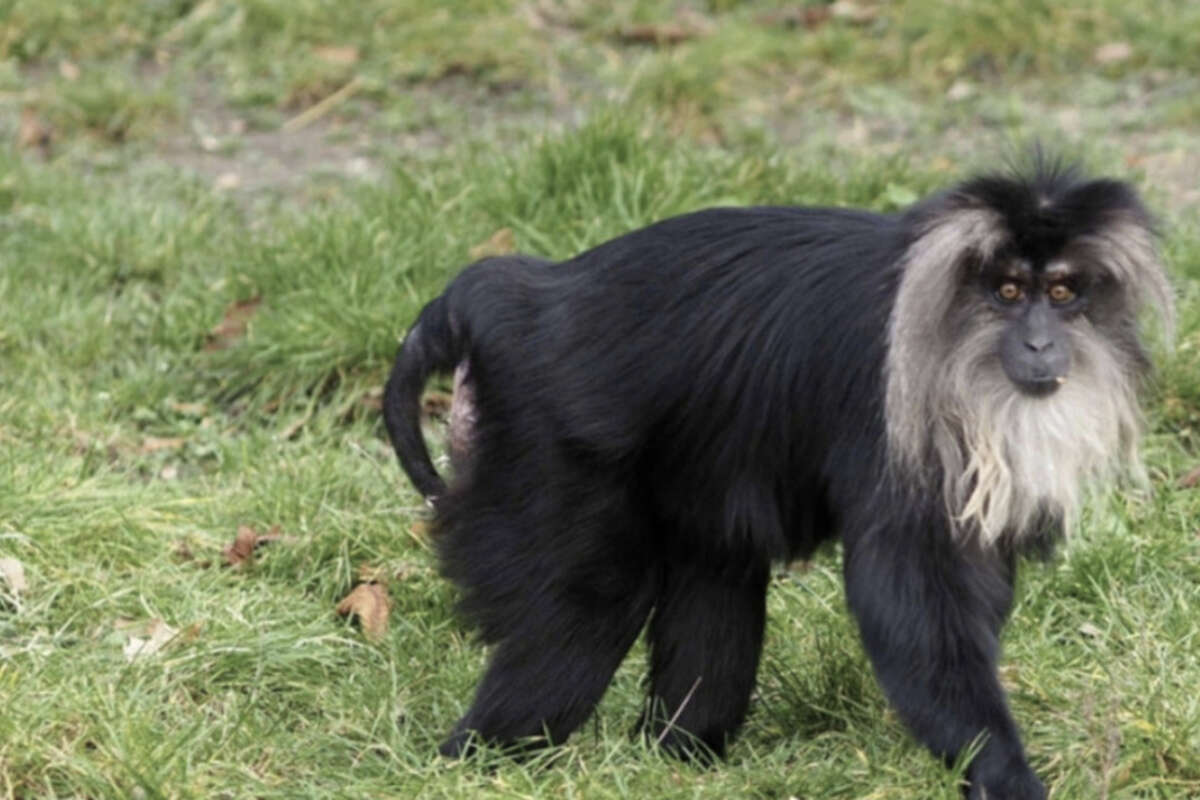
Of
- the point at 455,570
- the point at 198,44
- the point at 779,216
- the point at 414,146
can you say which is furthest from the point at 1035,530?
the point at 198,44

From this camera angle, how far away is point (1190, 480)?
5188mm

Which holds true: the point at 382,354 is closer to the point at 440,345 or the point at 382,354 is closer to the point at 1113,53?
the point at 440,345

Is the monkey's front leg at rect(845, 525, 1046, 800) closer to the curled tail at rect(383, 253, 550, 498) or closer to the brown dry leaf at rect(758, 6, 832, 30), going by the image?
the curled tail at rect(383, 253, 550, 498)

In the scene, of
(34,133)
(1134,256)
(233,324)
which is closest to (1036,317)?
(1134,256)

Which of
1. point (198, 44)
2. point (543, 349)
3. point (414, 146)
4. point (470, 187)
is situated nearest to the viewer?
point (543, 349)

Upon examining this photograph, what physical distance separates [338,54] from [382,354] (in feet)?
8.35

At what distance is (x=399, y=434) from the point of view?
4.22 m

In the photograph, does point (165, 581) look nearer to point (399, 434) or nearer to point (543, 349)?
point (399, 434)

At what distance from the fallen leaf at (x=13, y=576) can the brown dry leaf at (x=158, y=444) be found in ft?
3.42

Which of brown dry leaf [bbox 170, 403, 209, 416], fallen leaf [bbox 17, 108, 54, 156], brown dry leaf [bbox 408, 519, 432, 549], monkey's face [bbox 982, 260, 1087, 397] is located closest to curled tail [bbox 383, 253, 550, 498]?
brown dry leaf [bbox 408, 519, 432, 549]

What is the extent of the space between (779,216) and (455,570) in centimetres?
89

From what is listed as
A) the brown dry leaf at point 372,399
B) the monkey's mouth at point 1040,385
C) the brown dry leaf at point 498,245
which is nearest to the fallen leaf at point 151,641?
the brown dry leaf at point 372,399

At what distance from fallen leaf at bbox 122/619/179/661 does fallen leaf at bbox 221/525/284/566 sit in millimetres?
413

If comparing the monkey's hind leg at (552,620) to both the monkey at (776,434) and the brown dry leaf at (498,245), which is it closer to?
the monkey at (776,434)
